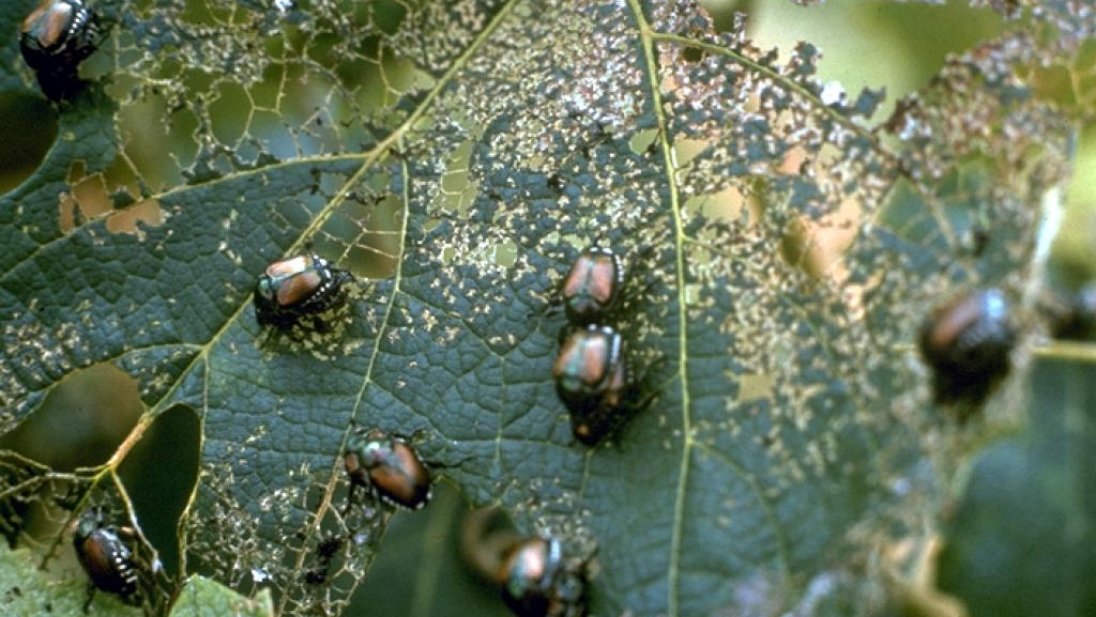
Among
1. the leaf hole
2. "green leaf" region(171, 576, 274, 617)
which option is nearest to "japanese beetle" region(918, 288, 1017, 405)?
"green leaf" region(171, 576, 274, 617)

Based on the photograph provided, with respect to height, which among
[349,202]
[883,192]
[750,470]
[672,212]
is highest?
[883,192]

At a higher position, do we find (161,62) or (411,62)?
(411,62)

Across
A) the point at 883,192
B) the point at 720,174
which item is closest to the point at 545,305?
the point at 720,174

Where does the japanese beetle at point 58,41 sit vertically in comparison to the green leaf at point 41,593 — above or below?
above

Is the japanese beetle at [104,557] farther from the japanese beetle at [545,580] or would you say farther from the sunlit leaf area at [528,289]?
the japanese beetle at [545,580]

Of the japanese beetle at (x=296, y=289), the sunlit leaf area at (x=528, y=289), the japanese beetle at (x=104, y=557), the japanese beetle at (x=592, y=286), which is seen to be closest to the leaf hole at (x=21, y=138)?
the sunlit leaf area at (x=528, y=289)

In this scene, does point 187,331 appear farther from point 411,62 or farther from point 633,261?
point 633,261

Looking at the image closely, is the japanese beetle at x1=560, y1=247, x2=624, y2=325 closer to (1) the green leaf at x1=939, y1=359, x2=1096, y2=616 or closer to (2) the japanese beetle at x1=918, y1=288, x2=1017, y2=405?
(2) the japanese beetle at x1=918, y1=288, x2=1017, y2=405
